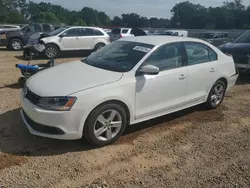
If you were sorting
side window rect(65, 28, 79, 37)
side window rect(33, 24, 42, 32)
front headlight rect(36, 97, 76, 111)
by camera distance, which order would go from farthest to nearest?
1. side window rect(33, 24, 42, 32)
2. side window rect(65, 28, 79, 37)
3. front headlight rect(36, 97, 76, 111)

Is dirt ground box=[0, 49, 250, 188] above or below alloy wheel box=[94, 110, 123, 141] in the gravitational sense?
below

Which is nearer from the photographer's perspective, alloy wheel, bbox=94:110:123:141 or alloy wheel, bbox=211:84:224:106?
alloy wheel, bbox=94:110:123:141

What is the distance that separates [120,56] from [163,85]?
0.85 metres

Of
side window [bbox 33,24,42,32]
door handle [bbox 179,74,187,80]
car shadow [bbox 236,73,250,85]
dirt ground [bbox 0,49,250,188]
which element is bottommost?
dirt ground [bbox 0,49,250,188]

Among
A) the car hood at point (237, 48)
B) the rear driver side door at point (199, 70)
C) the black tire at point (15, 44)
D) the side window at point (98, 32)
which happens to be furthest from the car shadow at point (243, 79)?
Answer: the black tire at point (15, 44)

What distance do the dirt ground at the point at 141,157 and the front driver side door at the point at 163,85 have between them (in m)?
0.42

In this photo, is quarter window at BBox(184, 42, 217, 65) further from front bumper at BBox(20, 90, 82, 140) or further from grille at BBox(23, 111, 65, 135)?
grille at BBox(23, 111, 65, 135)

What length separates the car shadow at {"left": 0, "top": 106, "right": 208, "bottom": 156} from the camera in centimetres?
353

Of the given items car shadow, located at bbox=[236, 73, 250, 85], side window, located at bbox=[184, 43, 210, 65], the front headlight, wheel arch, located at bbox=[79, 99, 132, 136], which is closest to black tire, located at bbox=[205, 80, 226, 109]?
side window, located at bbox=[184, 43, 210, 65]

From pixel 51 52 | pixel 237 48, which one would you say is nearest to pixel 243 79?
pixel 237 48

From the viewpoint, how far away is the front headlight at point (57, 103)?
3.27 meters

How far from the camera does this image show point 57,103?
10.8ft

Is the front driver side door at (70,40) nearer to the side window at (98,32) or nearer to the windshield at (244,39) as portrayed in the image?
the side window at (98,32)

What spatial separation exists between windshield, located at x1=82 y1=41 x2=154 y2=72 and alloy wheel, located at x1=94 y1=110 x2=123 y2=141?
2.33 feet
